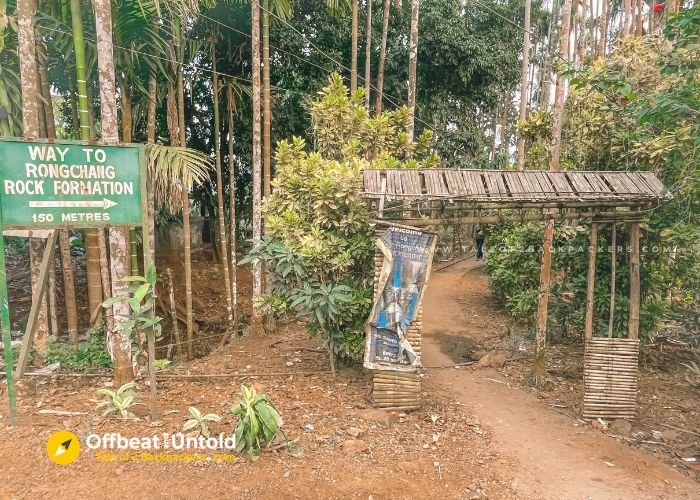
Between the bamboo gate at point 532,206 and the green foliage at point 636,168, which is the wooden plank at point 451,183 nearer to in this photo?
the bamboo gate at point 532,206

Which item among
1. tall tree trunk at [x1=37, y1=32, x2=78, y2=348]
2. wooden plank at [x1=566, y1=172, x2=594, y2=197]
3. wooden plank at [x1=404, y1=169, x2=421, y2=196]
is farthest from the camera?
tall tree trunk at [x1=37, y1=32, x2=78, y2=348]

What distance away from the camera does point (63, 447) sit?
3.96 m

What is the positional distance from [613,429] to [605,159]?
4.23m

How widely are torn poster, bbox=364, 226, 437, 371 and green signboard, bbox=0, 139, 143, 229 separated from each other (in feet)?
8.89

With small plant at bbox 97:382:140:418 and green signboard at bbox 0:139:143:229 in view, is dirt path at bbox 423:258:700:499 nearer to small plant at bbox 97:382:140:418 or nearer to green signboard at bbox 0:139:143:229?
small plant at bbox 97:382:140:418

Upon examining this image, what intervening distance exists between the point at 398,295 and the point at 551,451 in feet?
7.87

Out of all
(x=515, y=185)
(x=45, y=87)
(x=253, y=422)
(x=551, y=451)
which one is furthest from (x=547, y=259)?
(x=45, y=87)

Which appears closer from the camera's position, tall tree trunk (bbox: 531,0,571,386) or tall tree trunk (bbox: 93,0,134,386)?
tall tree trunk (bbox: 93,0,134,386)

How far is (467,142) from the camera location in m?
15.9

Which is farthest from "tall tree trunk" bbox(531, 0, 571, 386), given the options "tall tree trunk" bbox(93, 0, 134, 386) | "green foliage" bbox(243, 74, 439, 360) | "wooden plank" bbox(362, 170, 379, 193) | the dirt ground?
"tall tree trunk" bbox(93, 0, 134, 386)

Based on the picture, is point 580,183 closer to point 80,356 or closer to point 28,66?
point 28,66

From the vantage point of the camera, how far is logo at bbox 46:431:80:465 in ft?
12.6

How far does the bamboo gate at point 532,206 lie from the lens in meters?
5.44

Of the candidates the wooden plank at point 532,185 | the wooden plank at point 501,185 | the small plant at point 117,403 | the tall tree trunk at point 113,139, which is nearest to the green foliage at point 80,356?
the tall tree trunk at point 113,139
